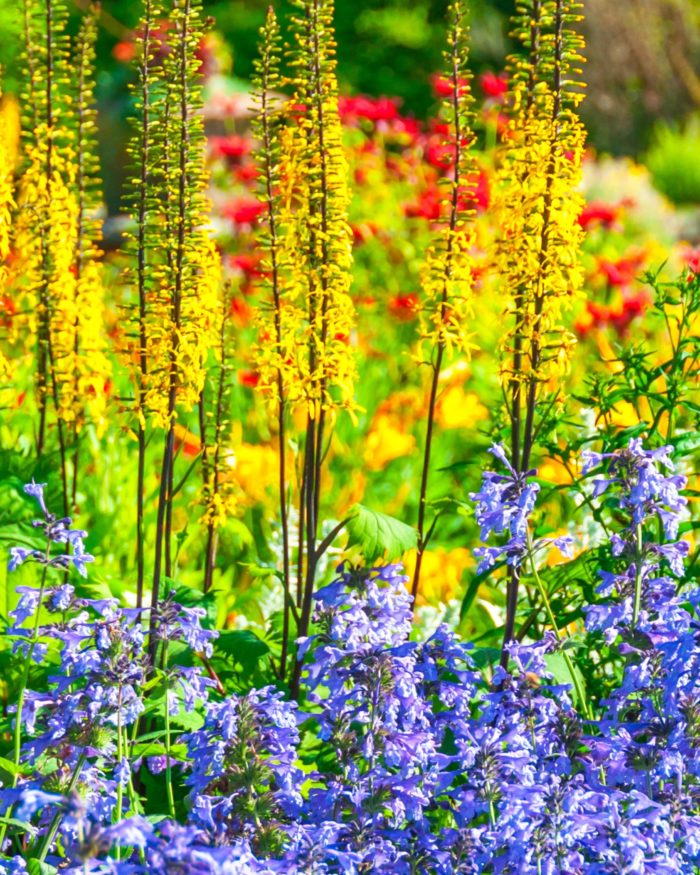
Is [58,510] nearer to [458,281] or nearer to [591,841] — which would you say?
[458,281]

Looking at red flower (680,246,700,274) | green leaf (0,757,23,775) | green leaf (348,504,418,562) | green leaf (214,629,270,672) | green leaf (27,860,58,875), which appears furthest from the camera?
red flower (680,246,700,274)

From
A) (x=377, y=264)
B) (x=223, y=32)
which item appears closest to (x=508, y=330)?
(x=377, y=264)

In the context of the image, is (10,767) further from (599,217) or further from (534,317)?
(599,217)

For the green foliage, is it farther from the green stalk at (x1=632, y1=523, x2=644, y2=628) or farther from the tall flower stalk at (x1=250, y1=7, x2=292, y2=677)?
the green stalk at (x1=632, y1=523, x2=644, y2=628)

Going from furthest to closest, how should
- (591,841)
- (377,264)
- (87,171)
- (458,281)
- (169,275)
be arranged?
(377,264) < (87,171) < (458,281) < (169,275) < (591,841)

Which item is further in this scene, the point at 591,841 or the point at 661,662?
the point at 661,662

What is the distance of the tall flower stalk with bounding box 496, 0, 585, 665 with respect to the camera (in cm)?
314

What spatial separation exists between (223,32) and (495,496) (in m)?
18.9

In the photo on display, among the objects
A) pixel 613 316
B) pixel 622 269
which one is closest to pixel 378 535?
pixel 613 316

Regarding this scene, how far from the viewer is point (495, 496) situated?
8.20ft

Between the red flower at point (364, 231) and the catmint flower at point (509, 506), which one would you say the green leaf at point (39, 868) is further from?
the red flower at point (364, 231)

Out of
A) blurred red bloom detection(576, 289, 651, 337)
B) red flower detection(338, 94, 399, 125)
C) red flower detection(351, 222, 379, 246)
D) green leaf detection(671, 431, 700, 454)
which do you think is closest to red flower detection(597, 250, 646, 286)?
blurred red bloom detection(576, 289, 651, 337)

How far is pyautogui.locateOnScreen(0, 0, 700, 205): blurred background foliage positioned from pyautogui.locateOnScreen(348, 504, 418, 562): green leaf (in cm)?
941

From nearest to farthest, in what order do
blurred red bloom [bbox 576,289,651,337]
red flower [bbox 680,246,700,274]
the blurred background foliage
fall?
red flower [bbox 680,246,700,274], blurred red bloom [bbox 576,289,651,337], the blurred background foliage
